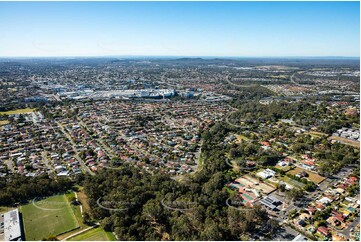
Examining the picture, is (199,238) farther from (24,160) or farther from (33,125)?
(33,125)

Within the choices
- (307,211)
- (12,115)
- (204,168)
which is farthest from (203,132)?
(12,115)

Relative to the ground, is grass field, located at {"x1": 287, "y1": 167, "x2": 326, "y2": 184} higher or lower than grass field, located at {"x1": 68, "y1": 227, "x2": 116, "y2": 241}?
higher

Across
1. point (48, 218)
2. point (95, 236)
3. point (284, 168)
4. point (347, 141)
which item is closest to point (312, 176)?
point (284, 168)

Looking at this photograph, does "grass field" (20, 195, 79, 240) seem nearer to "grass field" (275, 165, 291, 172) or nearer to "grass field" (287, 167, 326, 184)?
"grass field" (275, 165, 291, 172)

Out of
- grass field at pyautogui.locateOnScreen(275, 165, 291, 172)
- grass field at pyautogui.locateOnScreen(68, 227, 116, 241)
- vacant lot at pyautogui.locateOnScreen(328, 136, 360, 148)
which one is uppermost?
vacant lot at pyautogui.locateOnScreen(328, 136, 360, 148)

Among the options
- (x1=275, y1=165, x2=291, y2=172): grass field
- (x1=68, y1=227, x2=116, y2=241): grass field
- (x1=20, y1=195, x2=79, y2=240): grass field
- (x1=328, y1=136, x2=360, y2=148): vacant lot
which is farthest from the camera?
(x1=328, y1=136, x2=360, y2=148): vacant lot

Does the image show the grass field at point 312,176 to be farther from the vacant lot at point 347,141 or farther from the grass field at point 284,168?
the vacant lot at point 347,141

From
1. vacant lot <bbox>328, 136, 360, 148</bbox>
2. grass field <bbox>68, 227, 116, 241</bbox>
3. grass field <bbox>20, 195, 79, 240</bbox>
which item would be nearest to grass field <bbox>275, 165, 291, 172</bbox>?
vacant lot <bbox>328, 136, 360, 148</bbox>
